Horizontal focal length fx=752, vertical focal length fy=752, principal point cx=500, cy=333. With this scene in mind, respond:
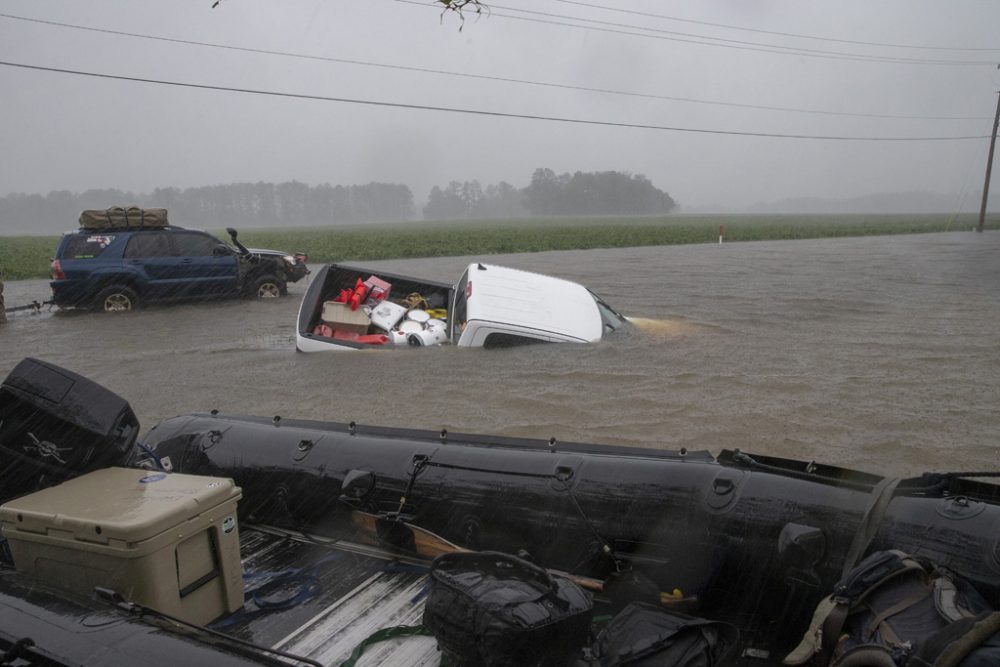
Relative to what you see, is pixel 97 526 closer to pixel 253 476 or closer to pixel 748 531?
pixel 253 476

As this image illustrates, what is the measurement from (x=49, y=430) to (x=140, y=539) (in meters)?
0.95

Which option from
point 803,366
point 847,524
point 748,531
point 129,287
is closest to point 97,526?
point 748,531

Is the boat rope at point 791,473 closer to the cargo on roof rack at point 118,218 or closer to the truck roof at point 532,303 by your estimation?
the truck roof at point 532,303

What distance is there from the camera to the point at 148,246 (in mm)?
15523

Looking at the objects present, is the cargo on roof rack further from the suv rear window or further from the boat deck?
the boat deck

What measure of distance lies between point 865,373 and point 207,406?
7.71 metres

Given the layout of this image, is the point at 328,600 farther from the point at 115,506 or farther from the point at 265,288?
the point at 265,288

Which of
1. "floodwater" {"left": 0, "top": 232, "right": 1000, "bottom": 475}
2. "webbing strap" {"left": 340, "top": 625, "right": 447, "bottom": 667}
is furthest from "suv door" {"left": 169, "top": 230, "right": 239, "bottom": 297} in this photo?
"webbing strap" {"left": 340, "top": 625, "right": 447, "bottom": 667}

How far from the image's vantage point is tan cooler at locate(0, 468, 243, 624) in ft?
8.78

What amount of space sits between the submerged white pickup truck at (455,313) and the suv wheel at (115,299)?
7106mm

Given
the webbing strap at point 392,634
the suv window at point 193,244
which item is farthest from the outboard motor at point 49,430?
the suv window at point 193,244

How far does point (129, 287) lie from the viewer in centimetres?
1520

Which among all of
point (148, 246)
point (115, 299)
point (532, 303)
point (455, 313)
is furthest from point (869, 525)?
point (148, 246)

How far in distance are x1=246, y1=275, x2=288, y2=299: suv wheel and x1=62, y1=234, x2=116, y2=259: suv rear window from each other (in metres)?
2.95
